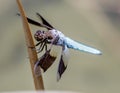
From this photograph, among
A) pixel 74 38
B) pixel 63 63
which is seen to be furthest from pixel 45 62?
pixel 74 38

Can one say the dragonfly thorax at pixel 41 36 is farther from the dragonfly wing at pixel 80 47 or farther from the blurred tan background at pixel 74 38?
the blurred tan background at pixel 74 38

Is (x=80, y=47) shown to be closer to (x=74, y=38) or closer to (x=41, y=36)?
(x=41, y=36)

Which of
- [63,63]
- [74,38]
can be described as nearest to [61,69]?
[63,63]

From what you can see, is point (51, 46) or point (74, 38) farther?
point (74, 38)

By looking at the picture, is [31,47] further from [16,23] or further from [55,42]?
[16,23]

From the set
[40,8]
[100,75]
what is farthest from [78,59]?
[40,8]

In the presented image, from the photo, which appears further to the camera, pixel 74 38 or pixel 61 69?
pixel 74 38

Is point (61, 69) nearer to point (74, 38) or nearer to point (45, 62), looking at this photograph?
point (45, 62)
